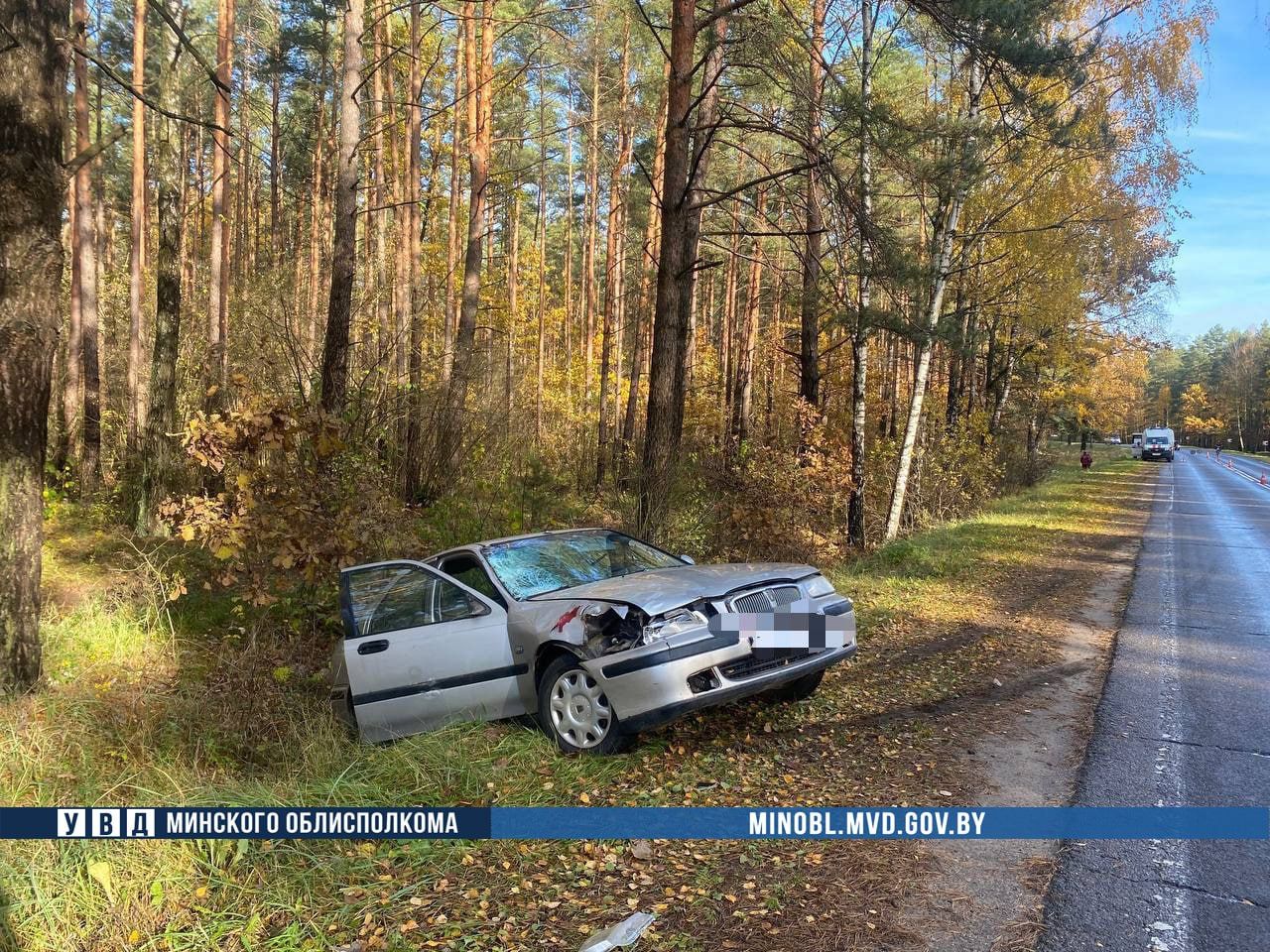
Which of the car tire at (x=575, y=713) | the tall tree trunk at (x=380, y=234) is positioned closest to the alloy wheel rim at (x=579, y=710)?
the car tire at (x=575, y=713)

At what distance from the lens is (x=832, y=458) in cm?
1495

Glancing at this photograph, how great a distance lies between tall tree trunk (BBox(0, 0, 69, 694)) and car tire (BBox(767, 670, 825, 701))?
206 inches

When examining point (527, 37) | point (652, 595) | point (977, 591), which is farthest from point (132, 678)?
point (527, 37)

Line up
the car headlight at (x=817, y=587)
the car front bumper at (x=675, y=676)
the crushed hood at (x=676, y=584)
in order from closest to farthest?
1. the car front bumper at (x=675, y=676)
2. the crushed hood at (x=676, y=584)
3. the car headlight at (x=817, y=587)

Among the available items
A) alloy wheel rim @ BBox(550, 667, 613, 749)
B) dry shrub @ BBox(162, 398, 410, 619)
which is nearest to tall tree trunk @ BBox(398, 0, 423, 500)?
dry shrub @ BBox(162, 398, 410, 619)

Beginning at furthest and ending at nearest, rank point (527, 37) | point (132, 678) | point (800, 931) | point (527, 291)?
point (527, 291), point (527, 37), point (132, 678), point (800, 931)

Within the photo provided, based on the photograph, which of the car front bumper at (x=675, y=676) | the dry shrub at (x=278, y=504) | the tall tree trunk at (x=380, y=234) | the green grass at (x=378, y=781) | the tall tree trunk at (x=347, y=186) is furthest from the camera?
the tall tree trunk at (x=380, y=234)

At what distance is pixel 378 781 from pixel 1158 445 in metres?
61.2

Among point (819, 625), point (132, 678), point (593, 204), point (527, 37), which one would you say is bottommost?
point (132, 678)

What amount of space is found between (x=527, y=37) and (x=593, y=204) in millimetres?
7181

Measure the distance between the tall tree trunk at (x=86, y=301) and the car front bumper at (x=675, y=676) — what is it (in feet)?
49.6

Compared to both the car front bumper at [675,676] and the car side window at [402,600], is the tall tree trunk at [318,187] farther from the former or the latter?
the car front bumper at [675,676]

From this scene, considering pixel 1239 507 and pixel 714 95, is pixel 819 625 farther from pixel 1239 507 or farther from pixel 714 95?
pixel 1239 507

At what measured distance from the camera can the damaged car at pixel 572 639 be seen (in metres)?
4.44
